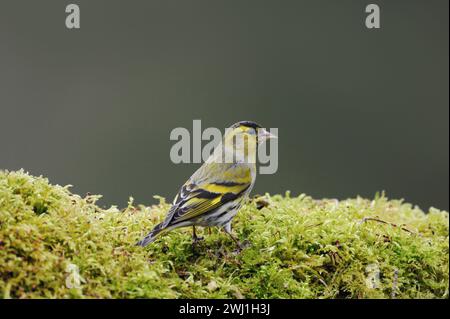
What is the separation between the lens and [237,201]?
202 inches

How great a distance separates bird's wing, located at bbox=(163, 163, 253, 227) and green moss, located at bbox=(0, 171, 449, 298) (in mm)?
204

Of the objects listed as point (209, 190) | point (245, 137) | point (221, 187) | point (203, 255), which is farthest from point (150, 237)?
point (245, 137)

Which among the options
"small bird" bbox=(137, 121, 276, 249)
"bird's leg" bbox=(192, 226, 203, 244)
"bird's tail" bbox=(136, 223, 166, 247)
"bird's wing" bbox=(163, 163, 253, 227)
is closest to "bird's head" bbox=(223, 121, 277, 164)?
"small bird" bbox=(137, 121, 276, 249)

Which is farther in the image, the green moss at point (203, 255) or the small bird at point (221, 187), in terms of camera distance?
the small bird at point (221, 187)

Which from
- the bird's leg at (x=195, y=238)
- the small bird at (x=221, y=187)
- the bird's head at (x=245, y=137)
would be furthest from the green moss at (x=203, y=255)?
the bird's head at (x=245, y=137)

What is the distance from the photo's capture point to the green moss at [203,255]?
388cm

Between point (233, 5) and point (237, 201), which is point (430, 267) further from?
point (233, 5)

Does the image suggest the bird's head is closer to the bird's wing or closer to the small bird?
the small bird

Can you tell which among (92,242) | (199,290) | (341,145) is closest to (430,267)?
(199,290)

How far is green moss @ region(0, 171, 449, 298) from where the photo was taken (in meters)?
3.88

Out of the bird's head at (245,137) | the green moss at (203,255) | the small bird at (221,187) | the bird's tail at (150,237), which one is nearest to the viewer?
the green moss at (203,255)

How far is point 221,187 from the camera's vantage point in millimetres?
5172

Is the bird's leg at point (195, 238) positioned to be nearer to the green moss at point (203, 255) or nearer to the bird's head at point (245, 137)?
the green moss at point (203, 255)
